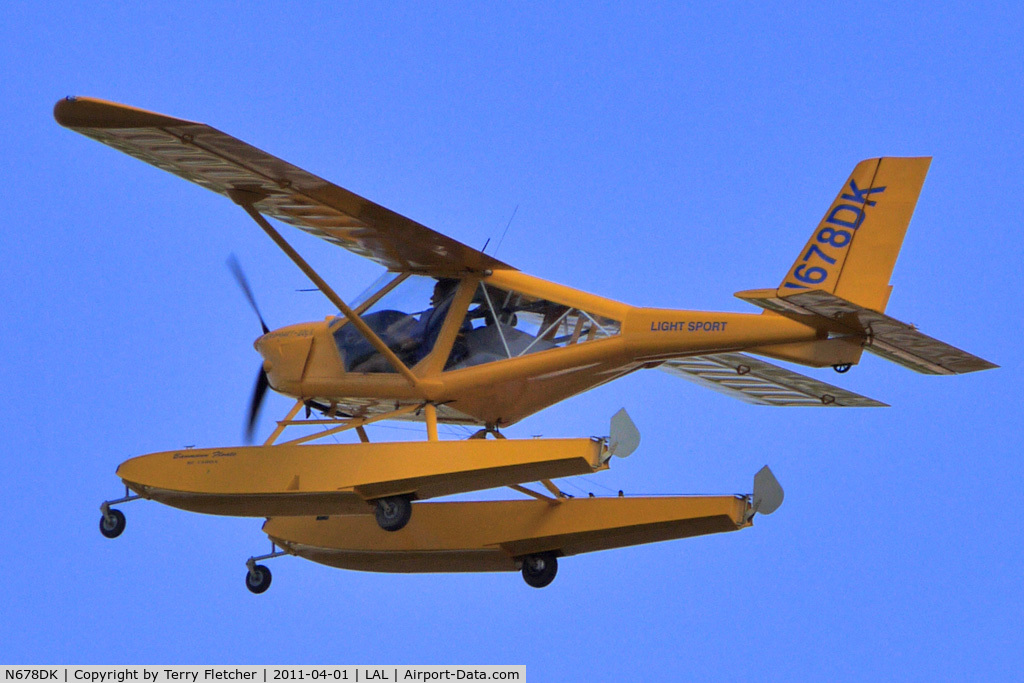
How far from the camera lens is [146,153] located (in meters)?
16.2

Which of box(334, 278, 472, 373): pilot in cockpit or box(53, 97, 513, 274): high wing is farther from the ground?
box(53, 97, 513, 274): high wing

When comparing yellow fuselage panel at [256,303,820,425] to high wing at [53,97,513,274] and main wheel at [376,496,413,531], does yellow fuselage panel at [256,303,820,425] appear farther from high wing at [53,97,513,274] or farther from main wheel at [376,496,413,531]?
main wheel at [376,496,413,531]

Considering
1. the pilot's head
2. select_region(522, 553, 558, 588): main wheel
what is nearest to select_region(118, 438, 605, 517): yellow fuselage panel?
the pilot's head

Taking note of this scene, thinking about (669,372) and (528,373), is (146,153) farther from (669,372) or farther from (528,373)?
(669,372)

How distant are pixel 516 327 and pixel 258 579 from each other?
5389mm

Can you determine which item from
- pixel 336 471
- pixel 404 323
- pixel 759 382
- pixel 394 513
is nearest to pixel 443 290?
pixel 404 323

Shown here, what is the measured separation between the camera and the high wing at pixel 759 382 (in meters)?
18.9

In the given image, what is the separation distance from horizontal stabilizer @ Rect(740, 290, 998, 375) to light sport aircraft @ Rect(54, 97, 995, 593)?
0.10ft

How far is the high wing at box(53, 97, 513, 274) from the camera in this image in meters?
14.8

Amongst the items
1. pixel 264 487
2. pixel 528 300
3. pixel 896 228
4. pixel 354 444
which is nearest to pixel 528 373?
pixel 528 300

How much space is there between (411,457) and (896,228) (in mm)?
5221

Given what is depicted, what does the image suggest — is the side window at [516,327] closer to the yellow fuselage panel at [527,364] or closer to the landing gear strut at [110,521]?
the yellow fuselage panel at [527,364]

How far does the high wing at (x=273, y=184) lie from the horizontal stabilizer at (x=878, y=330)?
3.63m

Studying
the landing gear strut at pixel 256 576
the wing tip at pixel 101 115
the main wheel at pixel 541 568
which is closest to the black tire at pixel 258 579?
the landing gear strut at pixel 256 576
